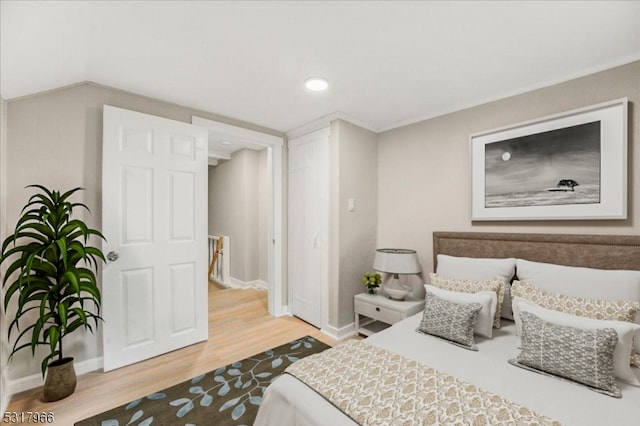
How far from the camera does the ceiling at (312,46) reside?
142cm

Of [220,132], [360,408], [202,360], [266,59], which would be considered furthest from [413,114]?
[202,360]

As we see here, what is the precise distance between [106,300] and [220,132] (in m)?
1.92

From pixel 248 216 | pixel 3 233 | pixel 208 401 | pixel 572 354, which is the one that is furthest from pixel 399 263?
pixel 3 233

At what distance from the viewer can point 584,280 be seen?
1.75m

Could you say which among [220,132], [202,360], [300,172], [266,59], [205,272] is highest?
[266,59]

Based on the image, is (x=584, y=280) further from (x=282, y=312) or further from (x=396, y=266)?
(x=282, y=312)

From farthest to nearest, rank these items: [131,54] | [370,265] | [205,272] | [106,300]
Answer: [370,265], [205,272], [106,300], [131,54]

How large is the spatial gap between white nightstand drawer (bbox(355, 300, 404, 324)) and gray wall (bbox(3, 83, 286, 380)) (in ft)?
7.80

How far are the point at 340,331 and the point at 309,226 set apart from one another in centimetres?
124

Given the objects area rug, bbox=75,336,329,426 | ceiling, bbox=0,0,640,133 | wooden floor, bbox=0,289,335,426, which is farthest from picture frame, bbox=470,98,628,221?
area rug, bbox=75,336,329,426

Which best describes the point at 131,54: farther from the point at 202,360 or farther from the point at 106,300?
the point at 202,360

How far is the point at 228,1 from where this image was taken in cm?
137

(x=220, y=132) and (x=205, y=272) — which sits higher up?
(x=220, y=132)

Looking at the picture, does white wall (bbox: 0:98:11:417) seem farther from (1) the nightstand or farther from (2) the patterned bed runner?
(1) the nightstand
